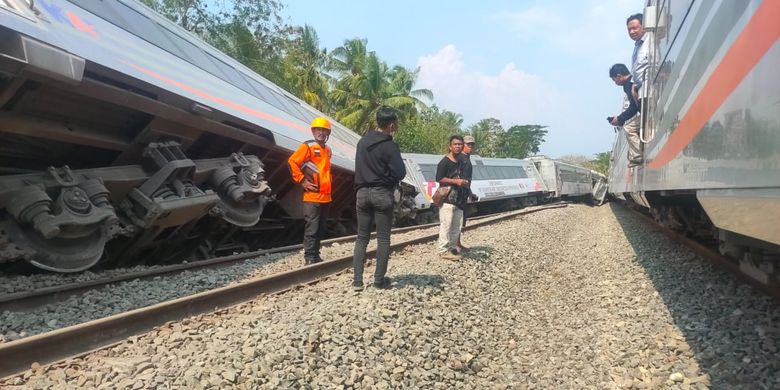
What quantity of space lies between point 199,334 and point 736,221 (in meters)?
3.07

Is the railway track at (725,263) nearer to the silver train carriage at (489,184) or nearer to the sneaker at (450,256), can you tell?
the sneaker at (450,256)

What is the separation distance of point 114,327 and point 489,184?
1967 cm

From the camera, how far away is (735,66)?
233 centimetres

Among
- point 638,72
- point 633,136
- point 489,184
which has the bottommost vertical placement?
point 489,184

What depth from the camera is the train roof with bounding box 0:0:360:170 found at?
4.55m

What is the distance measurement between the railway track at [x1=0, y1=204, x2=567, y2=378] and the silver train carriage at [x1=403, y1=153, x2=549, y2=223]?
9984mm

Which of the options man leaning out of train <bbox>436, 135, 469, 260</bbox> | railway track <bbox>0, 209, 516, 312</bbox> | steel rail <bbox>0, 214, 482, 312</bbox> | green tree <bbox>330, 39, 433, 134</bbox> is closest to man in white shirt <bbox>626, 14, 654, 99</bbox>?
man leaning out of train <bbox>436, 135, 469, 260</bbox>

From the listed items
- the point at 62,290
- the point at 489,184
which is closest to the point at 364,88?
the point at 489,184

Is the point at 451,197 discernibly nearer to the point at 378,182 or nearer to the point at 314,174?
the point at 314,174

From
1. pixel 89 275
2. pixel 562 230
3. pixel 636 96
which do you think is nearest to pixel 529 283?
pixel 636 96

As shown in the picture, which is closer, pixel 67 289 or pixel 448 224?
pixel 67 289

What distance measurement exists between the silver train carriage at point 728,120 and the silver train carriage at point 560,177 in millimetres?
27459

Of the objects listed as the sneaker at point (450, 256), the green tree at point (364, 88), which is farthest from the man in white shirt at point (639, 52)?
the green tree at point (364, 88)

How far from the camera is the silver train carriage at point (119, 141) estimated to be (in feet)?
14.9
